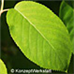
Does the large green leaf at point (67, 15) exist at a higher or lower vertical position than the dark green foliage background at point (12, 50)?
higher

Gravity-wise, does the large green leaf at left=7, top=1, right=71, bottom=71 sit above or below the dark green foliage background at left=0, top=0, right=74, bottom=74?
above

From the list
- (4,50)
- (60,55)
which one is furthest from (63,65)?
(4,50)

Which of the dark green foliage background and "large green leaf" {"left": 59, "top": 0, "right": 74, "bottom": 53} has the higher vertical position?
"large green leaf" {"left": 59, "top": 0, "right": 74, "bottom": 53}

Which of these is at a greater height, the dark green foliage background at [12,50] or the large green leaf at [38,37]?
the large green leaf at [38,37]

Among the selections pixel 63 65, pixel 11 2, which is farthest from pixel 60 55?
pixel 11 2

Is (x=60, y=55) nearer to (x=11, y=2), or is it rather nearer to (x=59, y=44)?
(x=59, y=44)

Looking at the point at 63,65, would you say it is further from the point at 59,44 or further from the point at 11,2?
the point at 11,2

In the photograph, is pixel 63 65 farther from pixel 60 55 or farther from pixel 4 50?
pixel 4 50
